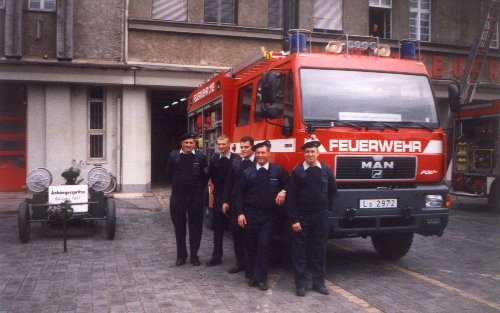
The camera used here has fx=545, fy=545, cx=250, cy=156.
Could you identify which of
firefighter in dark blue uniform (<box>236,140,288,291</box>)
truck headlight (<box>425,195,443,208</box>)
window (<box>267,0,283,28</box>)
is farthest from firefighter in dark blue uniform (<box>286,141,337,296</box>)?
window (<box>267,0,283,28</box>)

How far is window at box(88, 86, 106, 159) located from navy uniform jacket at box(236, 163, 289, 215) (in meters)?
10.1

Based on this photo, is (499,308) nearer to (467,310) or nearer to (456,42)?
(467,310)

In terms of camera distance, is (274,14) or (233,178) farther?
(274,14)

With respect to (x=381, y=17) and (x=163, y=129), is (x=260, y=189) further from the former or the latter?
(x=163, y=129)

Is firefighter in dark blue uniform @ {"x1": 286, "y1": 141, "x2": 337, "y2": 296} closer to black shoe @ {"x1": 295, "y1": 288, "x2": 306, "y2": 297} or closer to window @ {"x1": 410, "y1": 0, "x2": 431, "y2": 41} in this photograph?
black shoe @ {"x1": 295, "y1": 288, "x2": 306, "y2": 297}

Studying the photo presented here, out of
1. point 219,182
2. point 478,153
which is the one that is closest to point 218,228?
point 219,182

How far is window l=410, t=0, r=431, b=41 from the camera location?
60.8 ft

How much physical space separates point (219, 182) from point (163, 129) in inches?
665

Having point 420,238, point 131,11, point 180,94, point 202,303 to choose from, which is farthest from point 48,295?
point 180,94

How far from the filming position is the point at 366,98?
713 centimetres

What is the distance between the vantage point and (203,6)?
1628 cm

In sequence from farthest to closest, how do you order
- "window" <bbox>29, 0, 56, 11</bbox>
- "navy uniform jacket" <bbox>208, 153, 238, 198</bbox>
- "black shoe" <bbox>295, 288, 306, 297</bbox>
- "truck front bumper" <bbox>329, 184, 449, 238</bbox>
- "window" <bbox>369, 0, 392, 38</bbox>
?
1. "window" <bbox>369, 0, 392, 38</bbox>
2. "window" <bbox>29, 0, 56, 11</bbox>
3. "navy uniform jacket" <bbox>208, 153, 238, 198</bbox>
4. "truck front bumper" <bbox>329, 184, 449, 238</bbox>
5. "black shoe" <bbox>295, 288, 306, 297</bbox>

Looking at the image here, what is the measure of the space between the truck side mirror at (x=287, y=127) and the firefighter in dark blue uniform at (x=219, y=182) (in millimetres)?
956

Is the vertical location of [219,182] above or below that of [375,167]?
below
